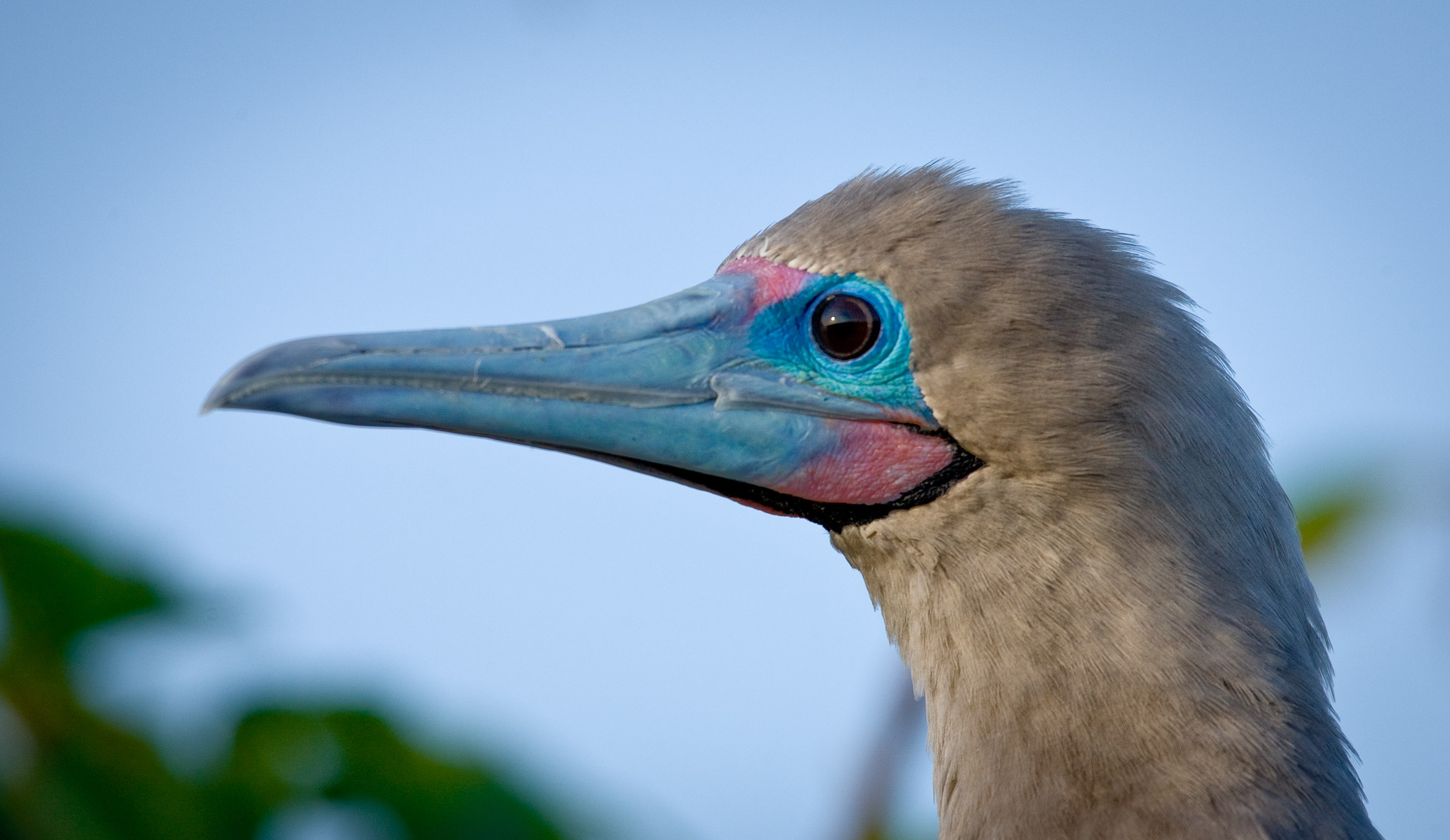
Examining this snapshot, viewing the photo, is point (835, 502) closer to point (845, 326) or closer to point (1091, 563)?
point (845, 326)

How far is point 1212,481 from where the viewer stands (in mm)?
2736

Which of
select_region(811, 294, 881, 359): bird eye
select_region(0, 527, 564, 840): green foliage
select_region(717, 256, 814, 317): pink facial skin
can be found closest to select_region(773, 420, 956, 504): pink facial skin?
select_region(811, 294, 881, 359): bird eye

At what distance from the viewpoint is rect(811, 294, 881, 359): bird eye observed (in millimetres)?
2928

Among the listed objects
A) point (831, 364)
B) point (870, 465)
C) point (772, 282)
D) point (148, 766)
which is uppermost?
point (772, 282)

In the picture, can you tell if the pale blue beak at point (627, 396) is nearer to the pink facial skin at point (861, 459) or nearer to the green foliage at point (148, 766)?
the pink facial skin at point (861, 459)

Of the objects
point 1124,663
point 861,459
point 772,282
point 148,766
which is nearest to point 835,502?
point 861,459

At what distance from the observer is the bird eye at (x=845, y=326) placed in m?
2.93

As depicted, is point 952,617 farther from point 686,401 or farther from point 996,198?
point 996,198

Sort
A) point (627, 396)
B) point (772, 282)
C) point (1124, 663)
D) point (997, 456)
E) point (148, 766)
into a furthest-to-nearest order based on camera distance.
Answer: point (148, 766) → point (772, 282) → point (627, 396) → point (997, 456) → point (1124, 663)

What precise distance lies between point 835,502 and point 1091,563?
64 centimetres

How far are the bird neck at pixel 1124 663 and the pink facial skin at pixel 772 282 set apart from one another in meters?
0.63

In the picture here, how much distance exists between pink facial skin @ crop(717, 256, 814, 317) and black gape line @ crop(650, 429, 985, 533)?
1.42 feet

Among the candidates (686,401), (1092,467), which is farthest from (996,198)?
(686,401)

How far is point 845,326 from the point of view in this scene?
296cm
